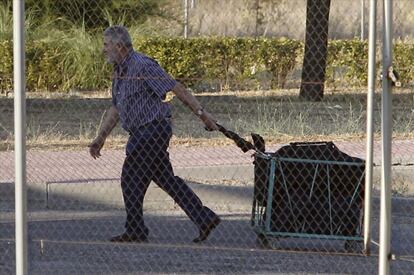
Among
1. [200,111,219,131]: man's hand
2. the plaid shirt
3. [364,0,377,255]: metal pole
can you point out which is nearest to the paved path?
the plaid shirt

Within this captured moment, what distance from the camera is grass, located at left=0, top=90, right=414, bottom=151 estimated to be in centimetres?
1283

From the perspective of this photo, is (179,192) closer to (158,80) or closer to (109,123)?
(109,123)

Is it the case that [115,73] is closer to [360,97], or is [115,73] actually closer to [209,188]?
[209,188]

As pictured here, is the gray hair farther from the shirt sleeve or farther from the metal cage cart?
the metal cage cart

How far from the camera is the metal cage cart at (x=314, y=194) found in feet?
25.7

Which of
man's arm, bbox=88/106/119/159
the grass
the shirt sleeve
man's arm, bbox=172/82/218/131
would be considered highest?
the shirt sleeve

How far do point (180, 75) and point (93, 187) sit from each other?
A: 823 cm

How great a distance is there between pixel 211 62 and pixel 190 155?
21.3ft

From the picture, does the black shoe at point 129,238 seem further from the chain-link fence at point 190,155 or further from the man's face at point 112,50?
the man's face at point 112,50

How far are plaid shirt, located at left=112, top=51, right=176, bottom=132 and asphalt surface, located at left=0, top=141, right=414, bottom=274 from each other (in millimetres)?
903

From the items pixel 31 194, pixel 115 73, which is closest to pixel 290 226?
pixel 115 73

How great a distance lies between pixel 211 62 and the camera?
18312 mm

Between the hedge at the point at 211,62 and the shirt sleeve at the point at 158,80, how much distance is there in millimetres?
8473

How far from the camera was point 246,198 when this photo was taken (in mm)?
9859
